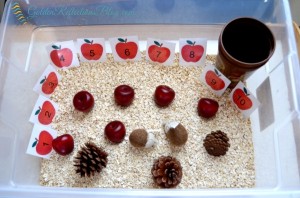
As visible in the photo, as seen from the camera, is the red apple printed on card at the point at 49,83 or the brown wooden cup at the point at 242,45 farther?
the red apple printed on card at the point at 49,83

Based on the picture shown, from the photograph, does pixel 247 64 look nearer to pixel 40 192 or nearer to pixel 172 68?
pixel 172 68

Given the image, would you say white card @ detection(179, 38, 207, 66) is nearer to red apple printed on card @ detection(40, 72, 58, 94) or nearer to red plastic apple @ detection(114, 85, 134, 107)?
red plastic apple @ detection(114, 85, 134, 107)

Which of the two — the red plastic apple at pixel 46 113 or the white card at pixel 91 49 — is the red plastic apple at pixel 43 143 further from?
the white card at pixel 91 49

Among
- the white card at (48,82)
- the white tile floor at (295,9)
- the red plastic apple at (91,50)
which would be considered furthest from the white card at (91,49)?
the white tile floor at (295,9)

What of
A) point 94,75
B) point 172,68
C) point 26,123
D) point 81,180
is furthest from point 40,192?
point 172,68

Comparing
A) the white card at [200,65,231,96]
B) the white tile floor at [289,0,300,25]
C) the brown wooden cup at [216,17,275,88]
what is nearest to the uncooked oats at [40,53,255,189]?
the white card at [200,65,231,96]

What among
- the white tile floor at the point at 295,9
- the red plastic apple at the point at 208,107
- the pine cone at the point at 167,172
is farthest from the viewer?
the white tile floor at the point at 295,9
